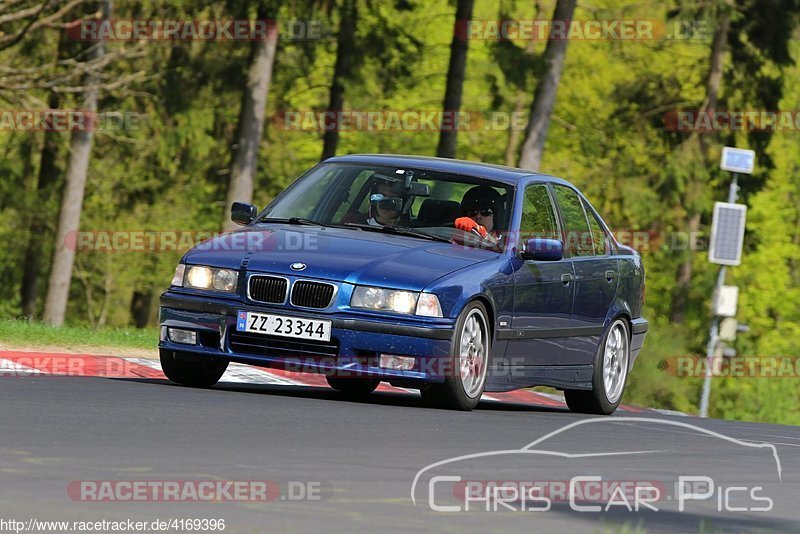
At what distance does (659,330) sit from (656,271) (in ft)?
40.0

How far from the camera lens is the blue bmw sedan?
34.7ft

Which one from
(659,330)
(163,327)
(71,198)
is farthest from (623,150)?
(163,327)

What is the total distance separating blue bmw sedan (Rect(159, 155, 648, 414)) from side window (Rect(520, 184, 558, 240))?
2 centimetres

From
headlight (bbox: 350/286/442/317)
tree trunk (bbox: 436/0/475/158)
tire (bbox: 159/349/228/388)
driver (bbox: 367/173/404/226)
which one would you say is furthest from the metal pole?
headlight (bbox: 350/286/442/317)

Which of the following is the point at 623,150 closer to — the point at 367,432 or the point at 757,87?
the point at 757,87

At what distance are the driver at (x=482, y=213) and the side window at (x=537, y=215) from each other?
207 millimetres

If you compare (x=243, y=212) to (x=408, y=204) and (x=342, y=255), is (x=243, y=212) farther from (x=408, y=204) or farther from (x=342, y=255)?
(x=342, y=255)

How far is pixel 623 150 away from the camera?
44406 mm

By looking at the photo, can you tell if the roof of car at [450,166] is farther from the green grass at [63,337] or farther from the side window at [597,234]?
the green grass at [63,337]

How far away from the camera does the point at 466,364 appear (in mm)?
10914

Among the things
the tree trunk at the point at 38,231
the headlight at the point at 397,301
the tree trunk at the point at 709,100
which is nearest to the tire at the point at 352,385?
the headlight at the point at 397,301

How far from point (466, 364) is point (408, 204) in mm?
1485

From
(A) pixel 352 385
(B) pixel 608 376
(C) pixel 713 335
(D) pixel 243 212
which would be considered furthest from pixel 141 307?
(D) pixel 243 212

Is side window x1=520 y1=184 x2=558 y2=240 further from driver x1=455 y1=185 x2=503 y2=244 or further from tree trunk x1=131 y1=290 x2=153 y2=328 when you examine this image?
tree trunk x1=131 y1=290 x2=153 y2=328
